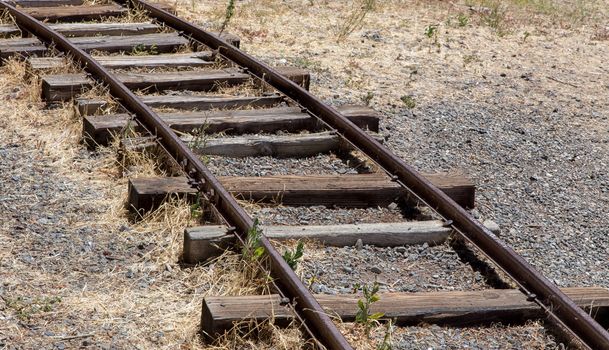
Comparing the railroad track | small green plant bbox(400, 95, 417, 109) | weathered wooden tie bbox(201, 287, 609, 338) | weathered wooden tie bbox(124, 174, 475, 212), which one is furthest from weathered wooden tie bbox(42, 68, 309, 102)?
weathered wooden tie bbox(201, 287, 609, 338)

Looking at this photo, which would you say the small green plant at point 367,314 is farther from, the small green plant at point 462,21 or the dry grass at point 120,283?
the small green plant at point 462,21

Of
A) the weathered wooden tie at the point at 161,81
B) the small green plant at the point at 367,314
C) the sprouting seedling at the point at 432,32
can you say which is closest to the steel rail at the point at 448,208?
the weathered wooden tie at the point at 161,81

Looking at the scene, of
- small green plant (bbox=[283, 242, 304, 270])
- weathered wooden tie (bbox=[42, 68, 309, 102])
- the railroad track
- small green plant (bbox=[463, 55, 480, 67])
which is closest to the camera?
the railroad track

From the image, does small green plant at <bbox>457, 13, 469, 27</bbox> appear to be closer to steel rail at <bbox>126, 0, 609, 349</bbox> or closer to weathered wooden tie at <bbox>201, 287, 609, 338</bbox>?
steel rail at <bbox>126, 0, 609, 349</bbox>

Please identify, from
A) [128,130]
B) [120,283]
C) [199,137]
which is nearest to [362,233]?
[120,283]

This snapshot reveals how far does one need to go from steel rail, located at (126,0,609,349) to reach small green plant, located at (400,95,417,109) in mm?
1146

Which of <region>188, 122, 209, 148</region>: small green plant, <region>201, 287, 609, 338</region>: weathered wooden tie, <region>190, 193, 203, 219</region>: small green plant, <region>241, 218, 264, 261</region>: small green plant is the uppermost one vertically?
<region>241, 218, 264, 261</region>: small green plant

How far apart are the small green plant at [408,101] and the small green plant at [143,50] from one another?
234cm

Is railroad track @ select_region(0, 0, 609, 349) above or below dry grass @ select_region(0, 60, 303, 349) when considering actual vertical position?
above

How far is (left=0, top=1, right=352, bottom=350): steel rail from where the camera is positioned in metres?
4.92

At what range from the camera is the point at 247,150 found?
7.66 m

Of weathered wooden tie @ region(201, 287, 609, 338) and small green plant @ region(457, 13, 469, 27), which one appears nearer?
weathered wooden tie @ region(201, 287, 609, 338)

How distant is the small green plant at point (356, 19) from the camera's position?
1169 cm

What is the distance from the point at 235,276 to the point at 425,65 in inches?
225
